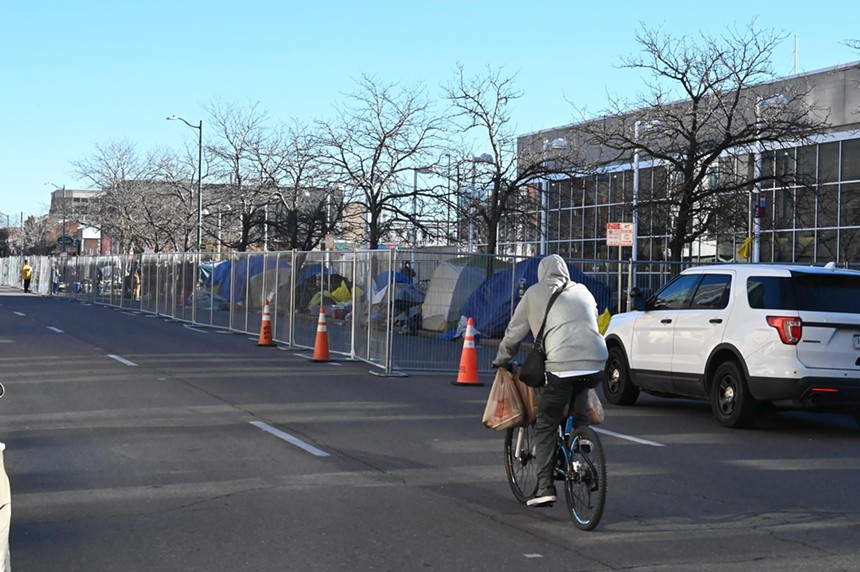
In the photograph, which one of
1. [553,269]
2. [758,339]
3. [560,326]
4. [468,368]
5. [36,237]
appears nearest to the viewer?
[560,326]

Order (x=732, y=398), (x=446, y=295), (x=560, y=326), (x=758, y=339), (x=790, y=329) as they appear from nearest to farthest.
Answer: (x=560, y=326) → (x=790, y=329) → (x=758, y=339) → (x=732, y=398) → (x=446, y=295)

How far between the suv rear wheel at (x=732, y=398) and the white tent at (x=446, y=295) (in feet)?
22.3

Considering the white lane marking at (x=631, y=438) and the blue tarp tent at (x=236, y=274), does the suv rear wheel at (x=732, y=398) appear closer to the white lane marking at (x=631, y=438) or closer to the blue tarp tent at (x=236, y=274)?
the white lane marking at (x=631, y=438)

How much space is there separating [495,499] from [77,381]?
9.45m

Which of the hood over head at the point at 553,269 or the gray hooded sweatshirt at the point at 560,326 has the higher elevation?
the hood over head at the point at 553,269

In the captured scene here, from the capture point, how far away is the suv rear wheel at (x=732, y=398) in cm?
1245

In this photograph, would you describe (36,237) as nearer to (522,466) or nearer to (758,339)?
(758,339)

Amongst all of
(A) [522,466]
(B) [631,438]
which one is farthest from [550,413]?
(B) [631,438]

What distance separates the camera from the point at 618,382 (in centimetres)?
1504

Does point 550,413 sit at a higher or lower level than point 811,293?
lower

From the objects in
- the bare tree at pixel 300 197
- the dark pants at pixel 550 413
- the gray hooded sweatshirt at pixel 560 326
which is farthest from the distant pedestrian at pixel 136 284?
the dark pants at pixel 550 413

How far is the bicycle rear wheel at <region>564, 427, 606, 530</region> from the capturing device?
6.99 meters

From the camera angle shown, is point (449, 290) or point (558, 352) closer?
point (558, 352)

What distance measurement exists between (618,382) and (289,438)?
5621mm
